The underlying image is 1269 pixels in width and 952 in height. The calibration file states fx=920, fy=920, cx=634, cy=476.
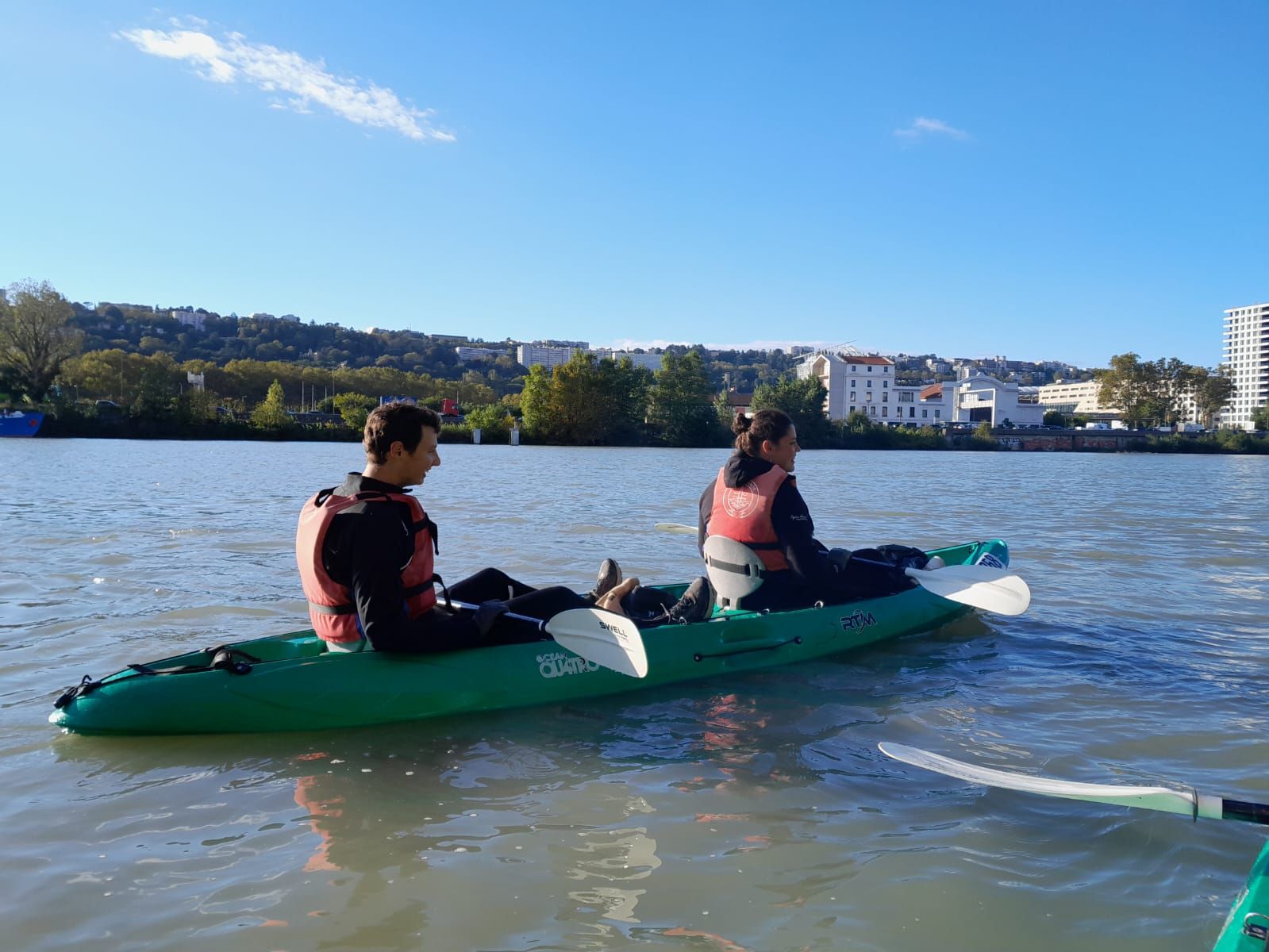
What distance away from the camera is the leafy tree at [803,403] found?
78.6 metres

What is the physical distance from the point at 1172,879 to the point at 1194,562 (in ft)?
33.6

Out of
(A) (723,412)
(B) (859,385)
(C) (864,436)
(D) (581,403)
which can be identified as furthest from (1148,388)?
(D) (581,403)

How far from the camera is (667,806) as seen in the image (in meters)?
3.99

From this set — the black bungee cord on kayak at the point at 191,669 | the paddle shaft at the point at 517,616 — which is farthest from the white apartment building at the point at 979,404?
the black bungee cord on kayak at the point at 191,669

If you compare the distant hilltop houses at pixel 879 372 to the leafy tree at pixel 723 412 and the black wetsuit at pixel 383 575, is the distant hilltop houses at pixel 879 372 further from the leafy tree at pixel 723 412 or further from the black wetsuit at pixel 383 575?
the black wetsuit at pixel 383 575

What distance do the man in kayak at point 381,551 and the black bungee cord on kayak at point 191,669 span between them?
40 cm

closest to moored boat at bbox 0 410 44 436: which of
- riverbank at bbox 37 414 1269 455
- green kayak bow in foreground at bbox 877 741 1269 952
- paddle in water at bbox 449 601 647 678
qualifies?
riverbank at bbox 37 414 1269 455

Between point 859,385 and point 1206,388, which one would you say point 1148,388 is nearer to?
point 1206,388

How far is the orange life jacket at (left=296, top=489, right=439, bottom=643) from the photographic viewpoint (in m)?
4.36

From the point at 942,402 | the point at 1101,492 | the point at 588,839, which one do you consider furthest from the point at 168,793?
the point at 942,402

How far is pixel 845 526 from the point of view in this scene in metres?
15.9

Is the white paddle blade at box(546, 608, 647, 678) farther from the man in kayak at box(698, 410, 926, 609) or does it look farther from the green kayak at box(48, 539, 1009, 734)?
the man in kayak at box(698, 410, 926, 609)

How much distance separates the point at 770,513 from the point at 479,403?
100471 millimetres

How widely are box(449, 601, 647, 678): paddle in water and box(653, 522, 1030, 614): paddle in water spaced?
3.02 metres
